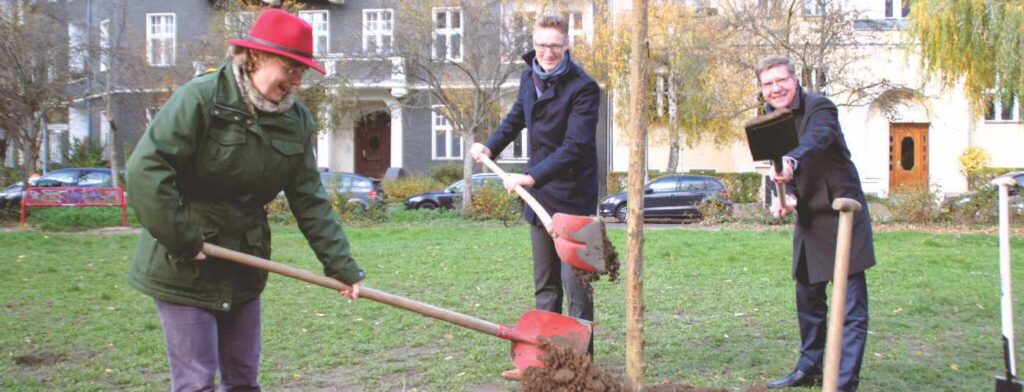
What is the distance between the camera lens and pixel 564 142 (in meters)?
4.50

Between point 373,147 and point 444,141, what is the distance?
3.66 m

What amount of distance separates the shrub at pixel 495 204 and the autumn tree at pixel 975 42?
9183mm

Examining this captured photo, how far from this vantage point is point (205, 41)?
77.1 ft

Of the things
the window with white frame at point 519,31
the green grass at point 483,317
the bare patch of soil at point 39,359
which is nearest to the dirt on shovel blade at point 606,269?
the green grass at point 483,317

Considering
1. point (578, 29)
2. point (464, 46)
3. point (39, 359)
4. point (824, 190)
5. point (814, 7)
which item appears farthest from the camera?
point (578, 29)

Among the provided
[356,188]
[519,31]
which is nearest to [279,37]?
[356,188]

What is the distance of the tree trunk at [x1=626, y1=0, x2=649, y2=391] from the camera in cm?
362

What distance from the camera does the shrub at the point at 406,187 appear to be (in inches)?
1111

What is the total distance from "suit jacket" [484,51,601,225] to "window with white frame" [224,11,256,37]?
1882 centimetres

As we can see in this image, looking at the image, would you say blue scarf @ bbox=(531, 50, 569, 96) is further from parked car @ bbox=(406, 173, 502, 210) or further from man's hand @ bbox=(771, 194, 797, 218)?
parked car @ bbox=(406, 173, 502, 210)

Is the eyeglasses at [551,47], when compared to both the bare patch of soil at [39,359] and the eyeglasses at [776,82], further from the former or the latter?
the bare patch of soil at [39,359]

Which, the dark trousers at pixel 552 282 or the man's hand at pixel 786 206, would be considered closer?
the man's hand at pixel 786 206

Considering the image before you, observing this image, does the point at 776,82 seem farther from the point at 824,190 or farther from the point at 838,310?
the point at 838,310

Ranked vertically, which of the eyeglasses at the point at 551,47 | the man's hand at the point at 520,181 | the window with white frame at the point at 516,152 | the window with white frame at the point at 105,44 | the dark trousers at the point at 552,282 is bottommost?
the dark trousers at the point at 552,282
